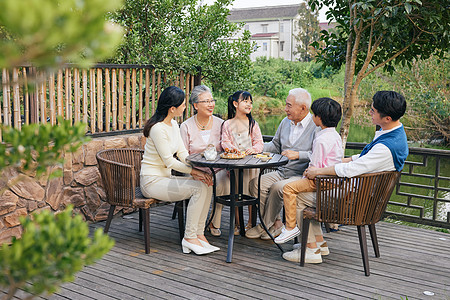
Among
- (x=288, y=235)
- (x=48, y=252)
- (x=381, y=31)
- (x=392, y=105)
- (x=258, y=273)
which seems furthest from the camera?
(x=381, y=31)

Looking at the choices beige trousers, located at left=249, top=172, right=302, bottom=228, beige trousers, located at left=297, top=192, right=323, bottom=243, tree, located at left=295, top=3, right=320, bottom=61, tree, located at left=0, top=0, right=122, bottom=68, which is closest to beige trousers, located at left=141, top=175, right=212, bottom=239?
beige trousers, located at left=249, top=172, right=302, bottom=228

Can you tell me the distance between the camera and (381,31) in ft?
14.1

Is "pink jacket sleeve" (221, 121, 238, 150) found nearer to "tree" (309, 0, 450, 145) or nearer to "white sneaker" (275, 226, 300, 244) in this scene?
"white sneaker" (275, 226, 300, 244)

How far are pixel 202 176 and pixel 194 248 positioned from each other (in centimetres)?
55

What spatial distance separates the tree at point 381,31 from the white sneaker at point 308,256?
5.14ft

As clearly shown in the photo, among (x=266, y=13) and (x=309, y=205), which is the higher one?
(x=266, y=13)

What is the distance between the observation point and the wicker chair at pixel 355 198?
3168 millimetres

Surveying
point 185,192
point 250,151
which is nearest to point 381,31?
point 250,151

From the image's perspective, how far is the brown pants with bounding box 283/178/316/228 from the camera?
3.47 metres

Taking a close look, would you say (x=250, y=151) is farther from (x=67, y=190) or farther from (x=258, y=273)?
(x=67, y=190)

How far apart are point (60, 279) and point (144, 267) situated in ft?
7.95

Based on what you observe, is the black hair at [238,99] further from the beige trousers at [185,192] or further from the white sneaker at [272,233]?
the white sneaker at [272,233]

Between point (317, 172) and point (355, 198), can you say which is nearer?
point (355, 198)

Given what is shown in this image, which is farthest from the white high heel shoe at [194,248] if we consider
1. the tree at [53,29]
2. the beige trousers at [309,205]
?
the tree at [53,29]
